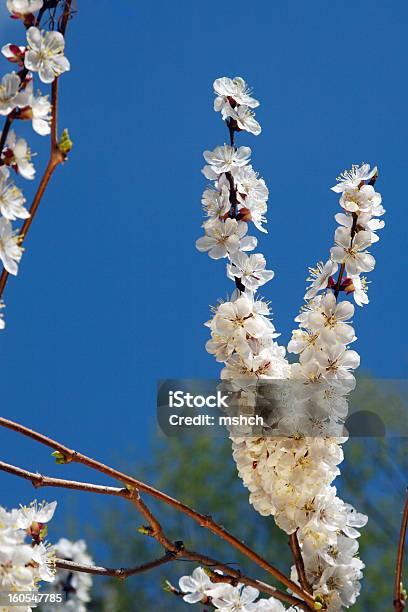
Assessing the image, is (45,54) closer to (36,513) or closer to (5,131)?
(5,131)

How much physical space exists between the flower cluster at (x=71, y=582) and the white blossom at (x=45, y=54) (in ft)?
4.49

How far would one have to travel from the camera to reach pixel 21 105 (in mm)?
652

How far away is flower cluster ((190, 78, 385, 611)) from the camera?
85 cm

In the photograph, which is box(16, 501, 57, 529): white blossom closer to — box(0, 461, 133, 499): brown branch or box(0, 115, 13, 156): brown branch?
box(0, 461, 133, 499): brown branch

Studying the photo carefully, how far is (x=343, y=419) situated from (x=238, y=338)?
14 centimetres

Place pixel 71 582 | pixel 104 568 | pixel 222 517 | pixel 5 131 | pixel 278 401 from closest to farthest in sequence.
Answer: pixel 5 131 < pixel 104 568 < pixel 278 401 < pixel 71 582 < pixel 222 517

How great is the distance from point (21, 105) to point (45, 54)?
0.17 feet

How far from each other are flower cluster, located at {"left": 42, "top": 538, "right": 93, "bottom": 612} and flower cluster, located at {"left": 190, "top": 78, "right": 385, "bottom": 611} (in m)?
1.07

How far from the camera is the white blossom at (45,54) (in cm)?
66

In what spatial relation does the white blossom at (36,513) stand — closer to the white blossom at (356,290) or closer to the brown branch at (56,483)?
the brown branch at (56,483)

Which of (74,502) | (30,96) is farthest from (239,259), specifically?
(74,502)

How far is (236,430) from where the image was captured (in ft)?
2.80

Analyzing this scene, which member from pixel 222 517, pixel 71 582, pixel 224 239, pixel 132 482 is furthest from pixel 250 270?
pixel 222 517

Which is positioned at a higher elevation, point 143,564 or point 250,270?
point 250,270
